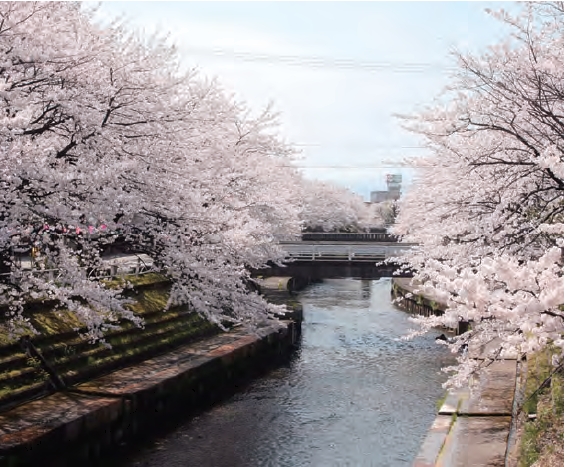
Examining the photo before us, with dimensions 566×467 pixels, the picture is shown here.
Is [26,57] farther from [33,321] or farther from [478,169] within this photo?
[478,169]

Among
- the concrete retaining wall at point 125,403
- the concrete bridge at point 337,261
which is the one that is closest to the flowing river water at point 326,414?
the concrete retaining wall at point 125,403

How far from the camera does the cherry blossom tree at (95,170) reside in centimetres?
1192

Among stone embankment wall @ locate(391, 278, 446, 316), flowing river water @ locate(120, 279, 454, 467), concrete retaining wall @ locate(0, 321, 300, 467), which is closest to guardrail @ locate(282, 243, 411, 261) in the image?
stone embankment wall @ locate(391, 278, 446, 316)

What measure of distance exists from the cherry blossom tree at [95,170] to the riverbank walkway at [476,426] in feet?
21.1

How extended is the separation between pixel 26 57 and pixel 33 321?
7505 mm

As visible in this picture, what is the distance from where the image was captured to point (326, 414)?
17172mm

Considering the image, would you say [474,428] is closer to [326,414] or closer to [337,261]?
[326,414]

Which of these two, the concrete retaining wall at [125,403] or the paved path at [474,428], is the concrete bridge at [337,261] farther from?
the paved path at [474,428]

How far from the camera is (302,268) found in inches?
1208

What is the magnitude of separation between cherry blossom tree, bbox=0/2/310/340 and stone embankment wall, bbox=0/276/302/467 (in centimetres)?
159

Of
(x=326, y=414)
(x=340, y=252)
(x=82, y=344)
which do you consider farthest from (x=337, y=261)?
(x=82, y=344)

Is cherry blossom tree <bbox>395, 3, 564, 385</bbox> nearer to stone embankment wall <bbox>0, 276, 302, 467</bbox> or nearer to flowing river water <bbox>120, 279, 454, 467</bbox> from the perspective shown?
flowing river water <bbox>120, 279, 454, 467</bbox>

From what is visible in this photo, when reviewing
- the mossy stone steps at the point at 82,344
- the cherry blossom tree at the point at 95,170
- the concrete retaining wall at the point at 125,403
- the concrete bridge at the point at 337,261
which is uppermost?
the cherry blossom tree at the point at 95,170

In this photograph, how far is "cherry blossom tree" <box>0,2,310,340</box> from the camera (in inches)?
469
